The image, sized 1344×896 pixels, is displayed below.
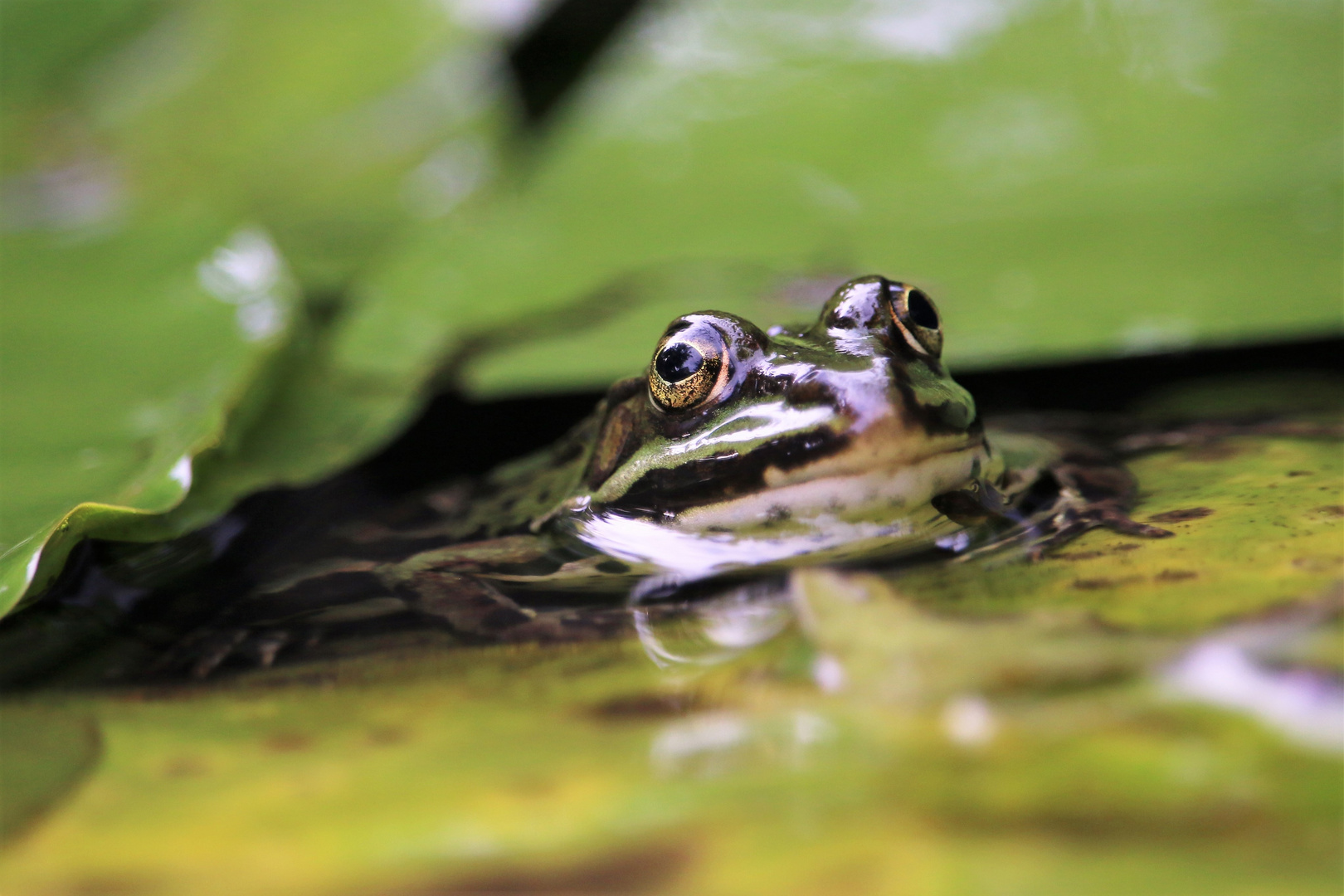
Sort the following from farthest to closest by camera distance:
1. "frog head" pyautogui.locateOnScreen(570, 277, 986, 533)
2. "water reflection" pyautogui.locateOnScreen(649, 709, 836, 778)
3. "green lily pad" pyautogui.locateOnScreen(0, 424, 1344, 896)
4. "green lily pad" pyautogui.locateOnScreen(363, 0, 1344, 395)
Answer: "green lily pad" pyautogui.locateOnScreen(363, 0, 1344, 395) < "frog head" pyautogui.locateOnScreen(570, 277, 986, 533) < "water reflection" pyautogui.locateOnScreen(649, 709, 836, 778) < "green lily pad" pyautogui.locateOnScreen(0, 424, 1344, 896)

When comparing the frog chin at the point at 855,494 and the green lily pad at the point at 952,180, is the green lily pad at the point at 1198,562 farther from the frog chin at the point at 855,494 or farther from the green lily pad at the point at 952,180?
the green lily pad at the point at 952,180

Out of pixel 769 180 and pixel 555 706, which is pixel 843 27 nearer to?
pixel 769 180

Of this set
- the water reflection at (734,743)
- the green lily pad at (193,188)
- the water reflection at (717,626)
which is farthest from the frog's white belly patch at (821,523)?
the green lily pad at (193,188)

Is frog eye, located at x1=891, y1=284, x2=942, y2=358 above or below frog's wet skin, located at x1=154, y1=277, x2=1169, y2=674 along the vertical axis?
above

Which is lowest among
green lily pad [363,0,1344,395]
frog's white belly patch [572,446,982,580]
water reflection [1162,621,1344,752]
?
water reflection [1162,621,1344,752]

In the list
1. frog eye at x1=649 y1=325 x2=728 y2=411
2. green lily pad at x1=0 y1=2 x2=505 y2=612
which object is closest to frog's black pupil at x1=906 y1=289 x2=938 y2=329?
frog eye at x1=649 y1=325 x2=728 y2=411

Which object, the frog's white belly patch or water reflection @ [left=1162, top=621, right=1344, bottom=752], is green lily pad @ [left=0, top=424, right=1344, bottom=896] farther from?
the frog's white belly patch
